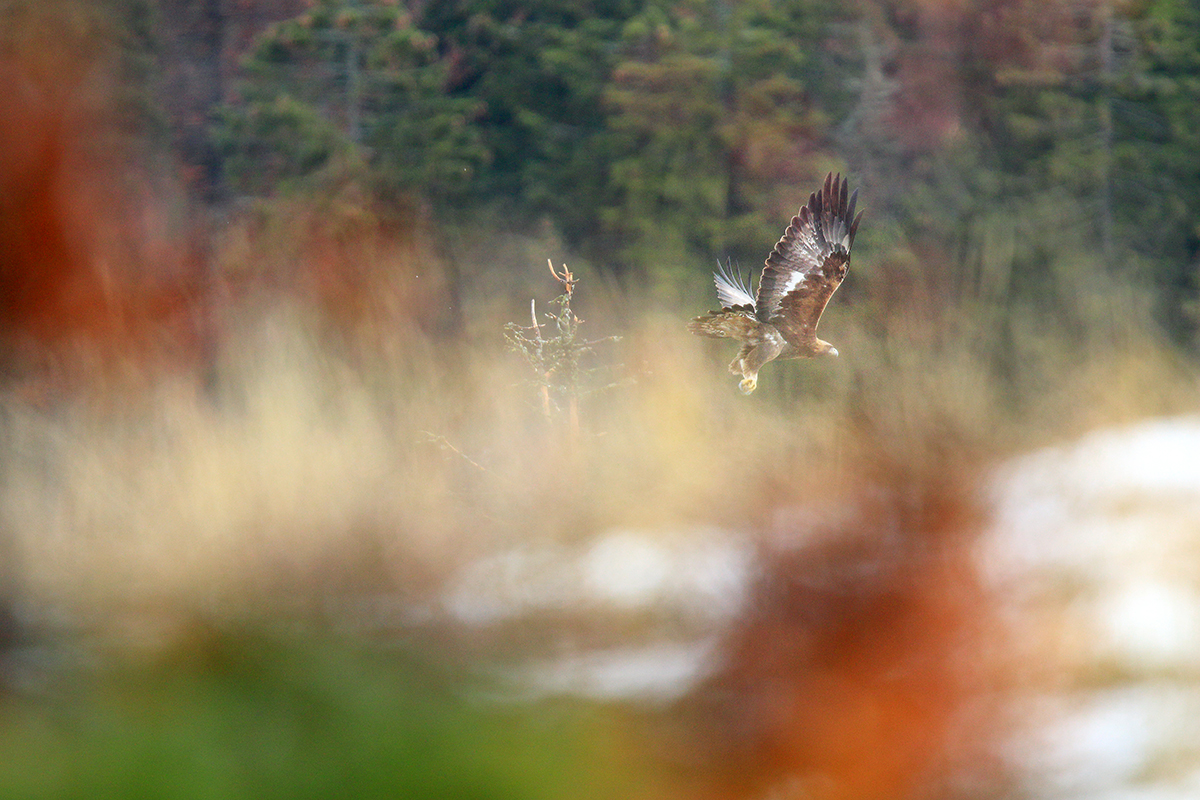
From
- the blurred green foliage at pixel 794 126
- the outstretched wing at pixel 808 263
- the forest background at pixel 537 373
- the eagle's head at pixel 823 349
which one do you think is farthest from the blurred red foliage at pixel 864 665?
the blurred green foliage at pixel 794 126

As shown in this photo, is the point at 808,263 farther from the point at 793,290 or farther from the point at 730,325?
the point at 730,325

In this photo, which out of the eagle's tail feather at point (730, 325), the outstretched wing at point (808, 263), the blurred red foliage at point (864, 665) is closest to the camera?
the blurred red foliage at point (864, 665)

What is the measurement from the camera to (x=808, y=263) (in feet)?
10.0

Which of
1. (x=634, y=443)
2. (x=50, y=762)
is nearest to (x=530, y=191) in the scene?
(x=634, y=443)

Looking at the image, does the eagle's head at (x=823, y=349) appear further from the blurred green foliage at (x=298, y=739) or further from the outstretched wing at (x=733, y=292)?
the blurred green foliage at (x=298, y=739)

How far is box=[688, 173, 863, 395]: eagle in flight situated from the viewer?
9.82 ft

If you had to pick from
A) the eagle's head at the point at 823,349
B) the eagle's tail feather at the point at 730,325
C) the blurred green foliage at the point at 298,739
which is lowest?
the blurred green foliage at the point at 298,739

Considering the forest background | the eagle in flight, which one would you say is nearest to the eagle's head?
the eagle in flight

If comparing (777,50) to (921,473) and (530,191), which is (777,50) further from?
(921,473)

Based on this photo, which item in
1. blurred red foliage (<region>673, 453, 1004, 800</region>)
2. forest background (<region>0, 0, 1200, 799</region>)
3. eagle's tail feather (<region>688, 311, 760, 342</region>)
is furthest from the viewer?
eagle's tail feather (<region>688, 311, 760, 342</region>)

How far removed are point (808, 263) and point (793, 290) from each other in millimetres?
90

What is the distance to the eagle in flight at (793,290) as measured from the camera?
2.99 metres

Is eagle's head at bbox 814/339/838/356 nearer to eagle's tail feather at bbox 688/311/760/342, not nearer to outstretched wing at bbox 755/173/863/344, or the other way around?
outstretched wing at bbox 755/173/863/344

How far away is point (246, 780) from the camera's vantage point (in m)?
1.63
